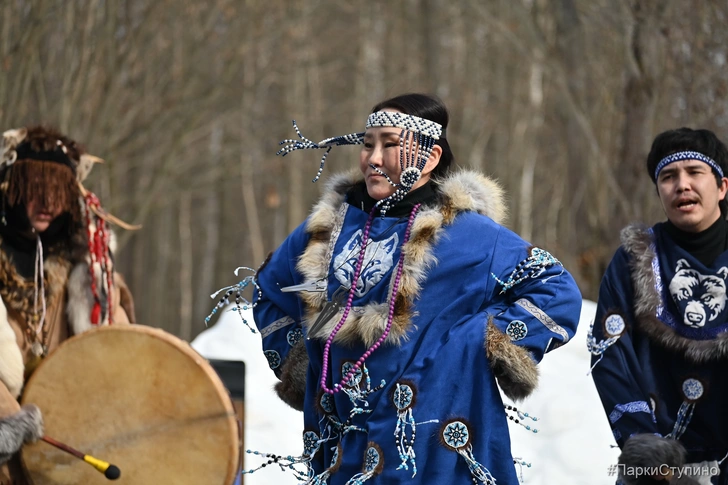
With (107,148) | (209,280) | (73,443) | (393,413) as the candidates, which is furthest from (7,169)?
(209,280)

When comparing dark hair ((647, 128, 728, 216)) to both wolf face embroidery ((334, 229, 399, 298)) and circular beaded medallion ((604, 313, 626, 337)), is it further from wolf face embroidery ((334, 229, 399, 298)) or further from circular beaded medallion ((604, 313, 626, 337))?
wolf face embroidery ((334, 229, 399, 298))

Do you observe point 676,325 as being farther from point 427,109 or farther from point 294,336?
point 294,336

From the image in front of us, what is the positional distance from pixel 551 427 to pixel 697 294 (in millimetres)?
3959

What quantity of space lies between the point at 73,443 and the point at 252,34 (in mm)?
10407

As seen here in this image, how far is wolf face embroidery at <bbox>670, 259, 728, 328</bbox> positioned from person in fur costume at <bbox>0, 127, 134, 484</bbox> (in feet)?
7.89

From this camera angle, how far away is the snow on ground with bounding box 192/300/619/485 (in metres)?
7.55

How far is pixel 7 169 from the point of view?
4.91 meters

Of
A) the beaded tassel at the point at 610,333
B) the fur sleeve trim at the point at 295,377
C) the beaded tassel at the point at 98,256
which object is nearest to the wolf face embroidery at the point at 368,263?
the fur sleeve trim at the point at 295,377

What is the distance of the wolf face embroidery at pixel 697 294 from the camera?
13.7 feet

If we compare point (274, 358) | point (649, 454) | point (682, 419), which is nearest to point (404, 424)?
point (274, 358)

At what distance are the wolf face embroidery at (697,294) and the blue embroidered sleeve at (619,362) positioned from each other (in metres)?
0.19

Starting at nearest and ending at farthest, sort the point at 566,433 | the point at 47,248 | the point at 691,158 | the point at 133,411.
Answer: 1. the point at 691,158
2. the point at 133,411
3. the point at 47,248
4. the point at 566,433

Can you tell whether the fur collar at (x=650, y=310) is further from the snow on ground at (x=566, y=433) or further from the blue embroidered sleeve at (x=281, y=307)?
the snow on ground at (x=566, y=433)

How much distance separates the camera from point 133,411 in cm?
442
